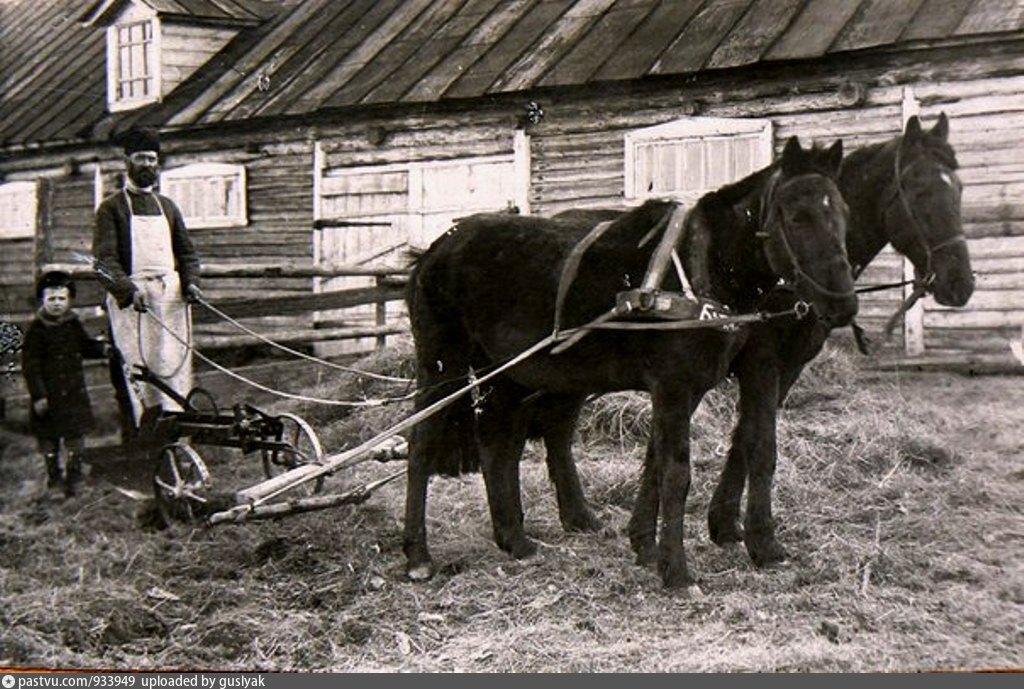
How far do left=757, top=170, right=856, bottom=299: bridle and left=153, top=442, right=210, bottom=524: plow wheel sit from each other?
3.05 m

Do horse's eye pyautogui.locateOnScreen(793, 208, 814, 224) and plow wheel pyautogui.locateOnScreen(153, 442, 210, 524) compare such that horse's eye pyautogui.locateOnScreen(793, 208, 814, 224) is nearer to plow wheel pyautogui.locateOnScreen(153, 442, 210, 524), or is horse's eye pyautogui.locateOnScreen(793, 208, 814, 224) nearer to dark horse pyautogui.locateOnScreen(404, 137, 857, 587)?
dark horse pyautogui.locateOnScreen(404, 137, 857, 587)

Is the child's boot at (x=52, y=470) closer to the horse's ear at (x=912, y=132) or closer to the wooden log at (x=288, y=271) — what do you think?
the wooden log at (x=288, y=271)

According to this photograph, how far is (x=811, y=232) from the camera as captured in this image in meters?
5.04

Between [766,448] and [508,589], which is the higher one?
[766,448]

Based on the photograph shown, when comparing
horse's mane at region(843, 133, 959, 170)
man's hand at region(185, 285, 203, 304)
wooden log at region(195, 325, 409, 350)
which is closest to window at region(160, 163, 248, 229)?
wooden log at region(195, 325, 409, 350)

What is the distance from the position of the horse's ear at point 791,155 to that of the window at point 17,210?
6630 mm

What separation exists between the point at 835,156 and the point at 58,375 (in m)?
4.31

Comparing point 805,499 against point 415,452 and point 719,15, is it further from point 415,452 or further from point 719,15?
point 719,15

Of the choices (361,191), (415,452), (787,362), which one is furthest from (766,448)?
(361,191)

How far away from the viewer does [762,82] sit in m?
10.7

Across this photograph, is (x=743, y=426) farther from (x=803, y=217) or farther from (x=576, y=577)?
(x=803, y=217)

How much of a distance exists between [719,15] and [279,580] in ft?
23.8

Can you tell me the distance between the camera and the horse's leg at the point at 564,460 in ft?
21.3

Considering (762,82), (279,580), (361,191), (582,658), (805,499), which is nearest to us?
(582,658)
